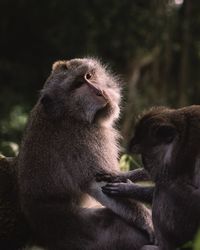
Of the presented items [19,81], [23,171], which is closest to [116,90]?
[23,171]

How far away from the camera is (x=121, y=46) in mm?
17484

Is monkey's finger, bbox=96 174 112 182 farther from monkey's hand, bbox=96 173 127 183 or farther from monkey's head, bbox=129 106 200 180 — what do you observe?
monkey's head, bbox=129 106 200 180

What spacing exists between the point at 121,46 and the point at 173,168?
40.1ft

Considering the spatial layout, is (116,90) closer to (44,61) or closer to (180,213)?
(180,213)

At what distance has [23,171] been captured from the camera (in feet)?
21.0

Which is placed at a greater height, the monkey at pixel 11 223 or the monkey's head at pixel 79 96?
the monkey's head at pixel 79 96

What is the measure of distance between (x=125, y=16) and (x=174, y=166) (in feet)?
38.7

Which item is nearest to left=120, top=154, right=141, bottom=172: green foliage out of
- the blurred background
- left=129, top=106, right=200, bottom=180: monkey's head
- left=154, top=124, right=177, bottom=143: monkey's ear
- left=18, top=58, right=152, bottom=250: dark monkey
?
left=18, top=58, right=152, bottom=250: dark monkey

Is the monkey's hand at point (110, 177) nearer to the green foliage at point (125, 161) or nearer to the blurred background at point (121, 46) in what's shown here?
the green foliage at point (125, 161)

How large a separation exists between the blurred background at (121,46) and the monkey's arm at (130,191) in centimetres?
979

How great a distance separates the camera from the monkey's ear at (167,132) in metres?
5.52

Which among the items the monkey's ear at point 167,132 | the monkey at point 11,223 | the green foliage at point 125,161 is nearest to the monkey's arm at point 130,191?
the monkey's ear at point 167,132

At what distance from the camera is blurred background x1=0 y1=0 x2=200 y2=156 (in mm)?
16797

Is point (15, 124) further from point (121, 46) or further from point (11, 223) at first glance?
point (11, 223)
